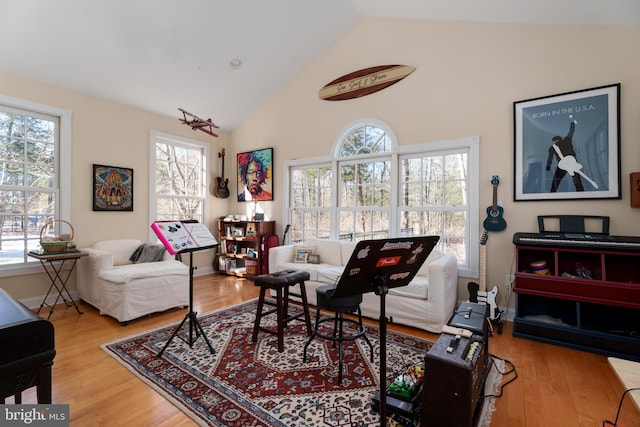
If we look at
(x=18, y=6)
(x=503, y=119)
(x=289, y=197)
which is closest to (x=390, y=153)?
(x=503, y=119)

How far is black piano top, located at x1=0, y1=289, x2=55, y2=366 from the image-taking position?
1.11 metres

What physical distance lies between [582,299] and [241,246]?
4829mm

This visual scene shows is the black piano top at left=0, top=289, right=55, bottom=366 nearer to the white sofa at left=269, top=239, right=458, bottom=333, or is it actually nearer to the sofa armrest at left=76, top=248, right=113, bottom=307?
the sofa armrest at left=76, top=248, right=113, bottom=307

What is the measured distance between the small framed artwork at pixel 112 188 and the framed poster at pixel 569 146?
5267 mm

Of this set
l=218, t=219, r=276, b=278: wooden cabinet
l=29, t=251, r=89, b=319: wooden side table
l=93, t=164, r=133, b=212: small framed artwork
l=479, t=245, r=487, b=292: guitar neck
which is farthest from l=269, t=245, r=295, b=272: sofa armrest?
l=479, t=245, r=487, b=292: guitar neck

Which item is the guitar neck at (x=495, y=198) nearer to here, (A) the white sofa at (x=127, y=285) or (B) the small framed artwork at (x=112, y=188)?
(A) the white sofa at (x=127, y=285)

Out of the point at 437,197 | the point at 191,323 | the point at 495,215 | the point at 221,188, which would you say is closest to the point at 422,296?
the point at 495,215

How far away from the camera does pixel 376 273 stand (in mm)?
1517

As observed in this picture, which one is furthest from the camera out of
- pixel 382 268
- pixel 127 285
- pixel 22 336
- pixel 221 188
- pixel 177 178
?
pixel 221 188

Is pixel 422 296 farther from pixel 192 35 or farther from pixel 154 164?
pixel 154 164

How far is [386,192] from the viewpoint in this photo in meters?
4.29

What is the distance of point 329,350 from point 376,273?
1465mm

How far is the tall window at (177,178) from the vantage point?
501 centimetres

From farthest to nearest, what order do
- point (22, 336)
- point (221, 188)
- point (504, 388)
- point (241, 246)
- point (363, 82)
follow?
point (221, 188) → point (241, 246) → point (363, 82) → point (504, 388) → point (22, 336)
